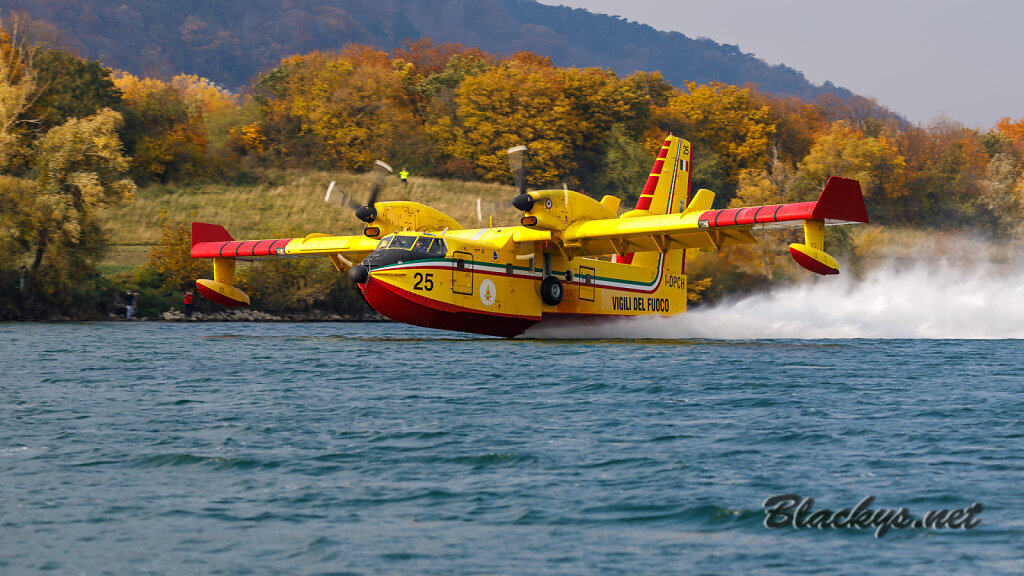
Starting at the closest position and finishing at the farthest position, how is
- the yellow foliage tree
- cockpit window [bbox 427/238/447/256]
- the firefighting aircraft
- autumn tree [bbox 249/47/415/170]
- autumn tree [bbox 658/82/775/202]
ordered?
the firefighting aircraft, cockpit window [bbox 427/238/447/256], autumn tree [bbox 249/47/415/170], autumn tree [bbox 658/82/775/202], the yellow foliage tree

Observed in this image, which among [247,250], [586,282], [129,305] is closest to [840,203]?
[586,282]

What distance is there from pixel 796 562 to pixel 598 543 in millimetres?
1519

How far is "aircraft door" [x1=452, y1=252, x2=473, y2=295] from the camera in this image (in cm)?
2833

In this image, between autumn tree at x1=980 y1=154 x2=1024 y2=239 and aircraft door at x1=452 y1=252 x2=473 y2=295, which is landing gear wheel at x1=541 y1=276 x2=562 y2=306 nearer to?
aircraft door at x1=452 y1=252 x2=473 y2=295

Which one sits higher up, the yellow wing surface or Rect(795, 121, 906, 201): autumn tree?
Rect(795, 121, 906, 201): autumn tree

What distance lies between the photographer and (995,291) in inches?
1499

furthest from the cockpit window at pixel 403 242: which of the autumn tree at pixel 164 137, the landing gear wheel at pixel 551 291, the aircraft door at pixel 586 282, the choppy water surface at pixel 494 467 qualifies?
the autumn tree at pixel 164 137

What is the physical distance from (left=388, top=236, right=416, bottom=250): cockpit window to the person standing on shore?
21104 mm

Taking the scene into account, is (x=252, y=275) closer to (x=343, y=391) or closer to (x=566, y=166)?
(x=566, y=166)

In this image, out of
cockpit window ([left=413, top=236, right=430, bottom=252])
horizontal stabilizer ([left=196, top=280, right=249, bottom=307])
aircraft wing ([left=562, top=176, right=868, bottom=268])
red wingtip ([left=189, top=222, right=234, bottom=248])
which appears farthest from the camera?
red wingtip ([left=189, top=222, right=234, bottom=248])

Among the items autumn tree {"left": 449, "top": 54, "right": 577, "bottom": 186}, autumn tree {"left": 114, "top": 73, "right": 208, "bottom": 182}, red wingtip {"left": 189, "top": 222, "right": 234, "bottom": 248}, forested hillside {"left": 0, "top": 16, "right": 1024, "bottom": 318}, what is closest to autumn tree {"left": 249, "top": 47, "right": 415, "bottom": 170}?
forested hillside {"left": 0, "top": 16, "right": 1024, "bottom": 318}

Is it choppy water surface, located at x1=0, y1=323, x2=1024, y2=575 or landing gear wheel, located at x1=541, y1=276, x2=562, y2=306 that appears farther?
landing gear wheel, located at x1=541, y1=276, x2=562, y2=306

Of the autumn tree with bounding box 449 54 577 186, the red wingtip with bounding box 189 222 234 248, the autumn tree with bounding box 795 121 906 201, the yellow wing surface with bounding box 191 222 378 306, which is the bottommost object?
the yellow wing surface with bounding box 191 222 378 306

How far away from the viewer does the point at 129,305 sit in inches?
1746
